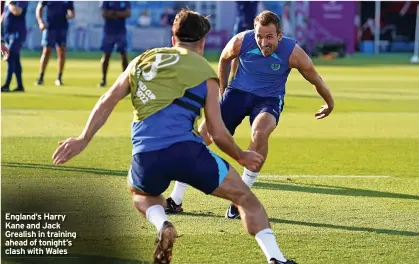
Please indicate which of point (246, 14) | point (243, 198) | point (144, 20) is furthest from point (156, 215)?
point (144, 20)

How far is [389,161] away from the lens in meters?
11.9

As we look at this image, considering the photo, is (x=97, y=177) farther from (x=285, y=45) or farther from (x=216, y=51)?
(x=216, y=51)

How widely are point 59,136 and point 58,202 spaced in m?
5.04

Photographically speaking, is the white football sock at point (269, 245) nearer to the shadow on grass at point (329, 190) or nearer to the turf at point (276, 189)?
the turf at point (276, 189)

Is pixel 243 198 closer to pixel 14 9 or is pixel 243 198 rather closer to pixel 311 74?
pixel 311 74

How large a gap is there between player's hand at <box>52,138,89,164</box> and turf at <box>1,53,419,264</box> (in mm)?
975

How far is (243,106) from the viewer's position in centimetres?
907

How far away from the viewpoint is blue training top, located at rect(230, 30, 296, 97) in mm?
8984

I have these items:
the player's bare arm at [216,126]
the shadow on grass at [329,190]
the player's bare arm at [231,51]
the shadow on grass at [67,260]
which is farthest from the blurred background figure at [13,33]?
the player's bare arm at [216,126]

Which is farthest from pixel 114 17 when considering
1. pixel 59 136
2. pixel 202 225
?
pixel 202 225

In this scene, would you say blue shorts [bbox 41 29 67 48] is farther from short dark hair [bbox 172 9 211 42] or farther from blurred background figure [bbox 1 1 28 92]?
short dark hair [bbox 172 9 211 42]

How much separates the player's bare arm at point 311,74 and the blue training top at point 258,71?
198 mm

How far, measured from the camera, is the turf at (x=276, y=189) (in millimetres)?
7238

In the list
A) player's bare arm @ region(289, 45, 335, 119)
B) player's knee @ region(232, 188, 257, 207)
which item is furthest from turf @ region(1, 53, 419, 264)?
player's bare arm @ region(289, 45, 335, 119)
